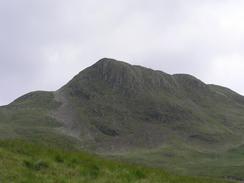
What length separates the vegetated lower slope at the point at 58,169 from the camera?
1496 cm

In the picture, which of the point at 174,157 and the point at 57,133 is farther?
the point at 57,133

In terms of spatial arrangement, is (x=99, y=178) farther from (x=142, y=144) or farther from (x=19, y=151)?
(x=142, y=144)

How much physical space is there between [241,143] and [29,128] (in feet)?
269

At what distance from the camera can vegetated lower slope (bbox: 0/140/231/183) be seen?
14961mm

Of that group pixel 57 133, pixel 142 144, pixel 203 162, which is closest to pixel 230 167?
pixel 203 162

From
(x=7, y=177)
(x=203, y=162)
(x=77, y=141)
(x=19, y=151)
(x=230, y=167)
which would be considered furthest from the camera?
(x=77, y=141)

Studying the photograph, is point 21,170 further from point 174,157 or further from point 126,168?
point 174,157

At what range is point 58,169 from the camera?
1606cm

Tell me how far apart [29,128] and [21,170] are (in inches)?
7069

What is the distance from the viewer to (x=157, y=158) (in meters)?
167

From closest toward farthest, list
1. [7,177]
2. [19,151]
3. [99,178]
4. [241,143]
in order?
[7,177] → [99,178] → [19,151] → [241,143]

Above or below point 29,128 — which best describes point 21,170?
below

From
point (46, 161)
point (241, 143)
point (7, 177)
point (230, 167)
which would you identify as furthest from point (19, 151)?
point (241, 143)

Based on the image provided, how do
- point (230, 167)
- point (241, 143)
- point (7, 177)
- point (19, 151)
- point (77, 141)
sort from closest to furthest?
point (7, 177)
point (19, 151)
point (230, 167)
point (77, 141)
point (241, 143)
